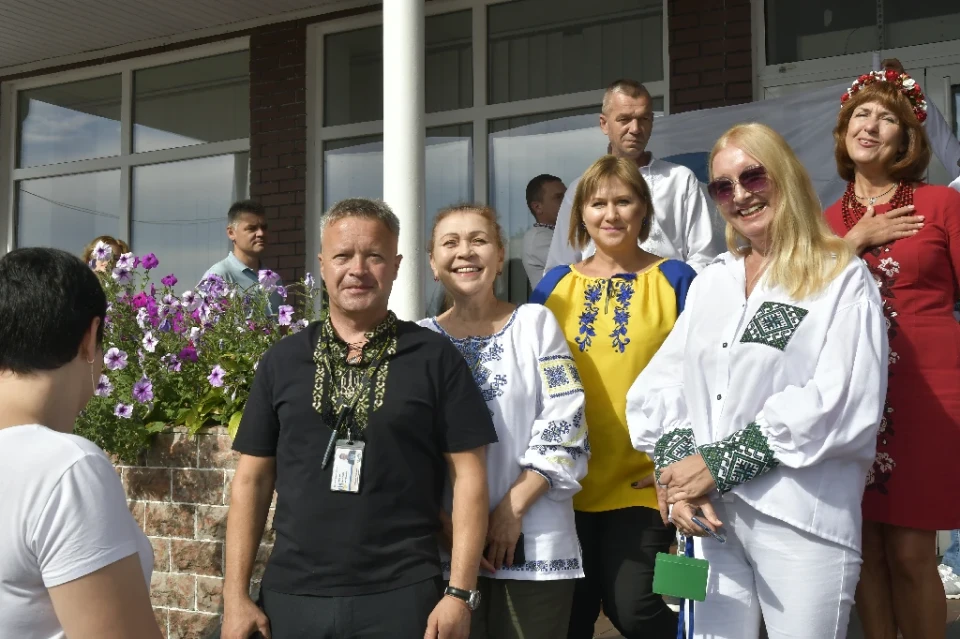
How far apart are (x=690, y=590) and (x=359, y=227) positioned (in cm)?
119

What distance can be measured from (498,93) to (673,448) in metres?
5.68

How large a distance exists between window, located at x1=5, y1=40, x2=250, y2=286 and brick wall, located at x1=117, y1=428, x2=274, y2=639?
484 centimetres

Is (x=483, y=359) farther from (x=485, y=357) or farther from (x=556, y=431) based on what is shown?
(x=556, y=431)

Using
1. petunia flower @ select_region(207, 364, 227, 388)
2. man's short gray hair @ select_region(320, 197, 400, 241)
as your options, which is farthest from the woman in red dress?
petunia flower @ select_region(207, 364, 227, 388)

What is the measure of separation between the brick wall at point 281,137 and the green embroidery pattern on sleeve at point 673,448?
19.5 feet

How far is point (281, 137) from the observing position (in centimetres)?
836

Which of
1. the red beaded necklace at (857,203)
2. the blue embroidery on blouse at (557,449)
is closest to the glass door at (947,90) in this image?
the red beaded necklace at (857,203)

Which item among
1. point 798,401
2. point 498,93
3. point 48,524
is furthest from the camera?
point 498,93

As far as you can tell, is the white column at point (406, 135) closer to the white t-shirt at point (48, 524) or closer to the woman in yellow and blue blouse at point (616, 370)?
the woman in yellow and blue blouse at point (616, 370)

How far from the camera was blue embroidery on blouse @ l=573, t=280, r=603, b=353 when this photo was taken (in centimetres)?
294

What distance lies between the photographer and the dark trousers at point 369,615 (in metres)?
2.41

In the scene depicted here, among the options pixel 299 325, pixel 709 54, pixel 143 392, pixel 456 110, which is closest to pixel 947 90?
pixel 709 54

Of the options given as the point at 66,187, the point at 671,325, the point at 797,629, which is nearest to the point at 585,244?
the point at 671,325

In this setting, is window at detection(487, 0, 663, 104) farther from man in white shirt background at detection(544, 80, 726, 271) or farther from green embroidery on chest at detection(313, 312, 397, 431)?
green embroidery on chest at detection(313, 312, 397, 431)
